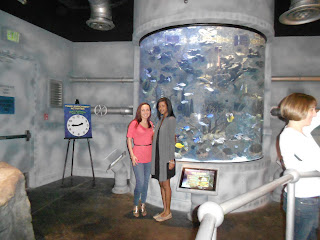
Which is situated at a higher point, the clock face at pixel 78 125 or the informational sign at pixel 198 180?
the clock face at pixel 78 125

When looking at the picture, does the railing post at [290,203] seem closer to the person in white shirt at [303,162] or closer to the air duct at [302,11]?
the person in white shirt at [303,162]

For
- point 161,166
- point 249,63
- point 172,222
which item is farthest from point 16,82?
point 249,63

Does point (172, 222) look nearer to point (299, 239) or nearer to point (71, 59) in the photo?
point (299, 239)

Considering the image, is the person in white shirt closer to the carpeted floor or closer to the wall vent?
the carpeted floor

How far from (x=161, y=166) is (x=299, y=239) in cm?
215

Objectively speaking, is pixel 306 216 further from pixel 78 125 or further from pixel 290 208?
pixel 78 125

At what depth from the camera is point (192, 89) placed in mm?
4293

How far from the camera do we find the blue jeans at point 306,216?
170 cm

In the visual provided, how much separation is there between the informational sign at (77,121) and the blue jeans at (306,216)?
516 cm

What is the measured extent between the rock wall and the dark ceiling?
3.43 meters

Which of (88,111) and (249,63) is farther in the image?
(88,111)

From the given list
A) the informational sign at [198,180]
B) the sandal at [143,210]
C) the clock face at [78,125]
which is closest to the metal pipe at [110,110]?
the clock face at [78,125]

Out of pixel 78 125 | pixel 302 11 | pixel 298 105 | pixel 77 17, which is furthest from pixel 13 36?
pixel 302 11

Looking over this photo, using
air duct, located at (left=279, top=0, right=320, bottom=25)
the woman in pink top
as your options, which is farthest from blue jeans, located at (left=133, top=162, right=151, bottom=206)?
air duct, located at (left=279, top=0, right=320, bottom=25)
